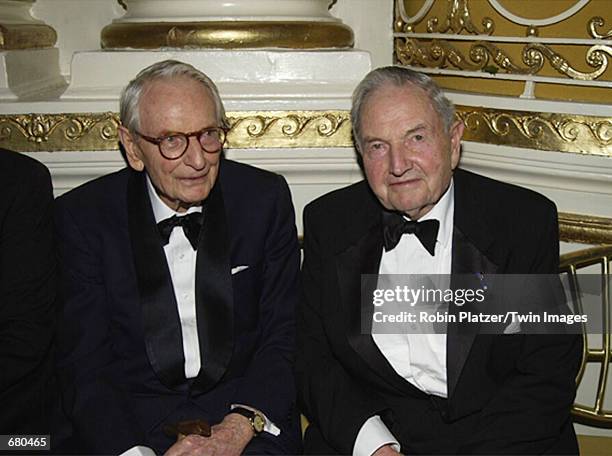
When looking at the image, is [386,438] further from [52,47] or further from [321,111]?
[52,47]

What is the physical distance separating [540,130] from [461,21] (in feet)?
1.66

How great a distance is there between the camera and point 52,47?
10.7 ft

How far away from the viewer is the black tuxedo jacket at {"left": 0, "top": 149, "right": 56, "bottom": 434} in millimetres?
2250


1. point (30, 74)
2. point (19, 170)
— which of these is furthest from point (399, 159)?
point (30, 74)

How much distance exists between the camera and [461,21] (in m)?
2.83

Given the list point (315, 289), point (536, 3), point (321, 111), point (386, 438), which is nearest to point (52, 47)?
point (321, 111)

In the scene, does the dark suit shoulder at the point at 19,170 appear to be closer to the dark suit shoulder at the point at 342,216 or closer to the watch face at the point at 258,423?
the dark suit shoulder at the point at 342,216

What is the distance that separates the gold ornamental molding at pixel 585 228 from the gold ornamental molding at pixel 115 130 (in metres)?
0.79

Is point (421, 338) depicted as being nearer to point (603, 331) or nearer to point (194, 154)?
point (603, 331)

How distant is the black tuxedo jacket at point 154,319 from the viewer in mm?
2264

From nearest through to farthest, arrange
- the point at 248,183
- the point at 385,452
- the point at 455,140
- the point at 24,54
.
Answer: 1. the point at 385,452
2. the point at 455,140
3. the point at 248,183
4. the point at 24,54

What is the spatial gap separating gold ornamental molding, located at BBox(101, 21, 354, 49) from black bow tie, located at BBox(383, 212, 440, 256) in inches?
35.8

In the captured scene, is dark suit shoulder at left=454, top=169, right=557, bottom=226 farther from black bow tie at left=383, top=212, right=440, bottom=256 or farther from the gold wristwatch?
the gold wristwatch

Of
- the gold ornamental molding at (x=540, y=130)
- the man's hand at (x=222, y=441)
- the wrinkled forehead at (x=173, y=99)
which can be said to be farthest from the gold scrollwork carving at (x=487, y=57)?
the man's hand at (x=222, y=441)
